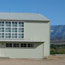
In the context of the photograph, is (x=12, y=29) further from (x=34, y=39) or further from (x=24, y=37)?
(x=34, y=39)

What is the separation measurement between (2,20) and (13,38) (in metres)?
3.37

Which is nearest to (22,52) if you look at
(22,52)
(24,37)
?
(22,52)

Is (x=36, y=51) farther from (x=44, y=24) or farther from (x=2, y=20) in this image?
(x=2, y=20)

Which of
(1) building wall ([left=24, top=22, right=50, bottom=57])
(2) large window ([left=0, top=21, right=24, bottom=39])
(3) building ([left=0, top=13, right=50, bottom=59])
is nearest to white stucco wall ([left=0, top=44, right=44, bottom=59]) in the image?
(3) building ([left=0, top=13, right=50, bottom=59])

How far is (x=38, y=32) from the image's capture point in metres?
38.3

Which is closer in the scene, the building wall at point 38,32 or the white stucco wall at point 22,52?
the white stucco wall at point 22,52

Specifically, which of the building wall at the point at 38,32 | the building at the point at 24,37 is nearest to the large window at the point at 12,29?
the building at the point at 24,37

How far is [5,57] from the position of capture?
120 feet

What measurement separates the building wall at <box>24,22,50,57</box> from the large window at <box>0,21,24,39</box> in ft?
2.83

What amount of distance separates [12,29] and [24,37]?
236cm

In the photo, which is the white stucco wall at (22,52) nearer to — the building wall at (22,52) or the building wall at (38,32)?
the building wall at (22,52)

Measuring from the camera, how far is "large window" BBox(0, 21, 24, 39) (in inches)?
1517

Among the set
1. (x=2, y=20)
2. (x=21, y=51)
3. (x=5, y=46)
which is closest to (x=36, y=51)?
(x=21, y=51)

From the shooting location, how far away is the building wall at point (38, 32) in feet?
125
